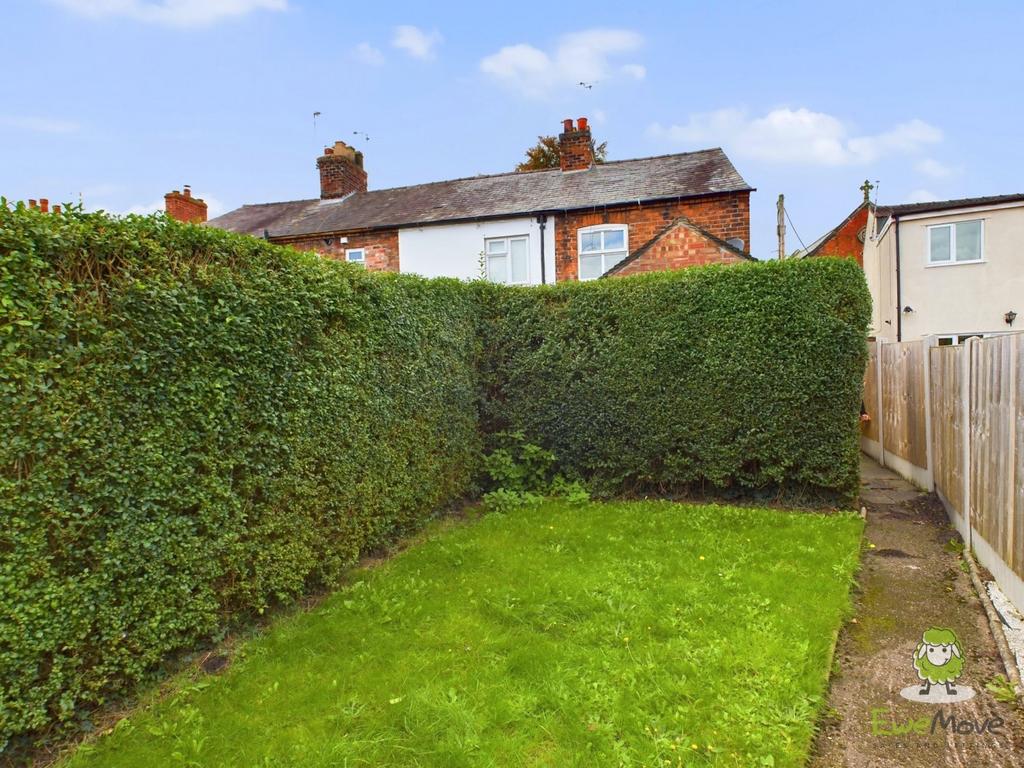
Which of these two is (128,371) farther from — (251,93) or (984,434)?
(251,93)

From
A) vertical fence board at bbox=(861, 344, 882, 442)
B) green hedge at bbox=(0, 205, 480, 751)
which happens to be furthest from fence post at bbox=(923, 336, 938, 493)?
green hedge at bbox=(0, 205, 480, 751)

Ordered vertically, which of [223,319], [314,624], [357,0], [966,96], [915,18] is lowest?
[314,624]

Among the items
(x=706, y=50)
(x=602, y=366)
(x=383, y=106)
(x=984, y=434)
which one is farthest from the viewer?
(x=383, y=106)

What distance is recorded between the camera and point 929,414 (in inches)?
274

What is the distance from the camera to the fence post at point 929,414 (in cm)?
686

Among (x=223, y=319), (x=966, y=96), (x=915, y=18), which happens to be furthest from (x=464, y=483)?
(x=966, y=96)

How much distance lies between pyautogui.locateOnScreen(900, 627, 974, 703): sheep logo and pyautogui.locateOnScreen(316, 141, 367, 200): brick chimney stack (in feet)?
66.9

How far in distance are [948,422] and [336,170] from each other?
19503 millimetres

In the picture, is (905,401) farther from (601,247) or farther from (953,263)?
(953,263)

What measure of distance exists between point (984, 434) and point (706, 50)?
7.84m

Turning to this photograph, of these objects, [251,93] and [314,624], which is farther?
[251,93]

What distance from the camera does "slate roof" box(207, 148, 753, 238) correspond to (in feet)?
47.9

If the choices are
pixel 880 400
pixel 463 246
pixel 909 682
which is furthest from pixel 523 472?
pixel 463 246

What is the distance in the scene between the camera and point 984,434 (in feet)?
14.7
